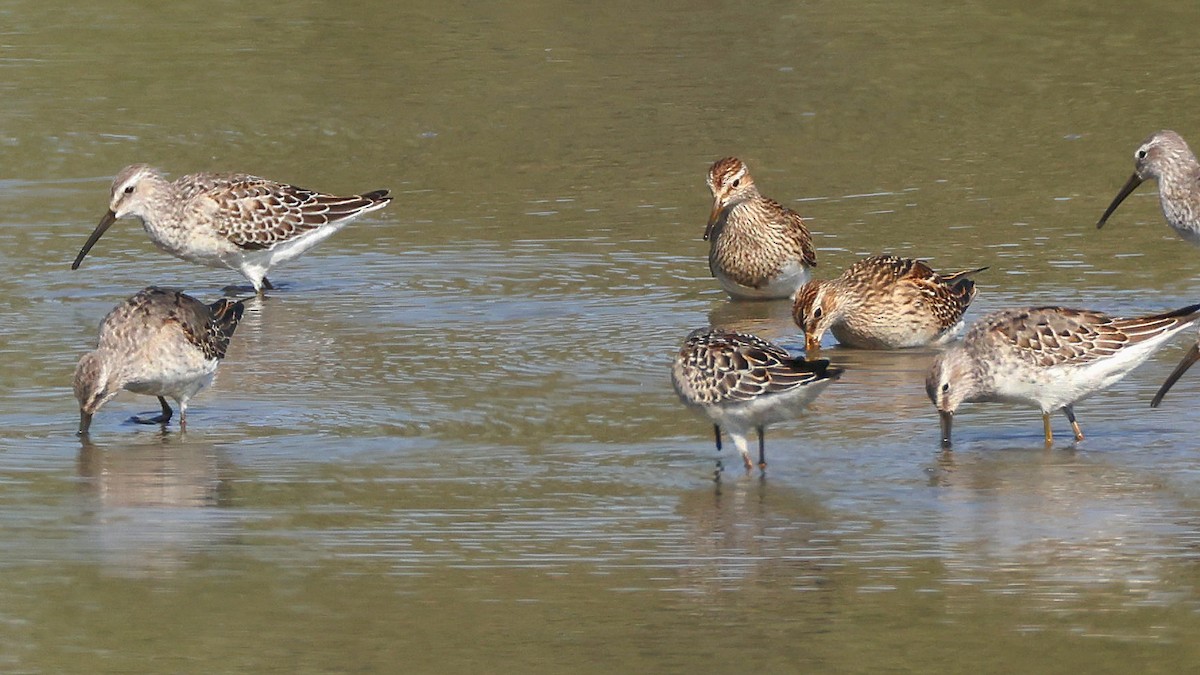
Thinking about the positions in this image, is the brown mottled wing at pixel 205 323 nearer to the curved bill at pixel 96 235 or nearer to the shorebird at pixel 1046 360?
the curved bill at pixel 96 235

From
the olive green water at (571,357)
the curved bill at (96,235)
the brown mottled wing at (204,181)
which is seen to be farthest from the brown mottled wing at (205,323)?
the brown mottled wing at (204,181)

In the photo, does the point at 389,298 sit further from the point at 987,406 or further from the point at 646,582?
the point at 646,582

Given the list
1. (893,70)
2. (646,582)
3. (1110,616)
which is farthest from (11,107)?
(1110,616)

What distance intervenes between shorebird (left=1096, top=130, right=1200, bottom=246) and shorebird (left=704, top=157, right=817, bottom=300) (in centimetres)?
249

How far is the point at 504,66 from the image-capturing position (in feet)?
76.9

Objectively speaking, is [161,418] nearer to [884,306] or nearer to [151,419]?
[151,419]

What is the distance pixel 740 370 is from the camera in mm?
10828

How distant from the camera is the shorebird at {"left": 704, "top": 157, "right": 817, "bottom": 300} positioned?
1566 cm

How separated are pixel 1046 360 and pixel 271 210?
7.69 metres

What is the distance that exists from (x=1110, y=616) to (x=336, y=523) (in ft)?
12.4

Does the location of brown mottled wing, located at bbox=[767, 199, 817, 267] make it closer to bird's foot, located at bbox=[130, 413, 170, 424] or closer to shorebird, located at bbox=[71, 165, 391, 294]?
shorebird, located at bbox=[71, 165, 391, 294]

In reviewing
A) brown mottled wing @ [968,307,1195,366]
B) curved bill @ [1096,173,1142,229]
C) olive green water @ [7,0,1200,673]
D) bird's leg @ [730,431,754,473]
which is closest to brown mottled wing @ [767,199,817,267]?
olive green water @ [7,0,1200,673]

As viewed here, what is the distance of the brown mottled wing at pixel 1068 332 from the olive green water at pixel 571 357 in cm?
52

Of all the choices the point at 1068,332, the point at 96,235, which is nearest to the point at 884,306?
the point at 1068,332
